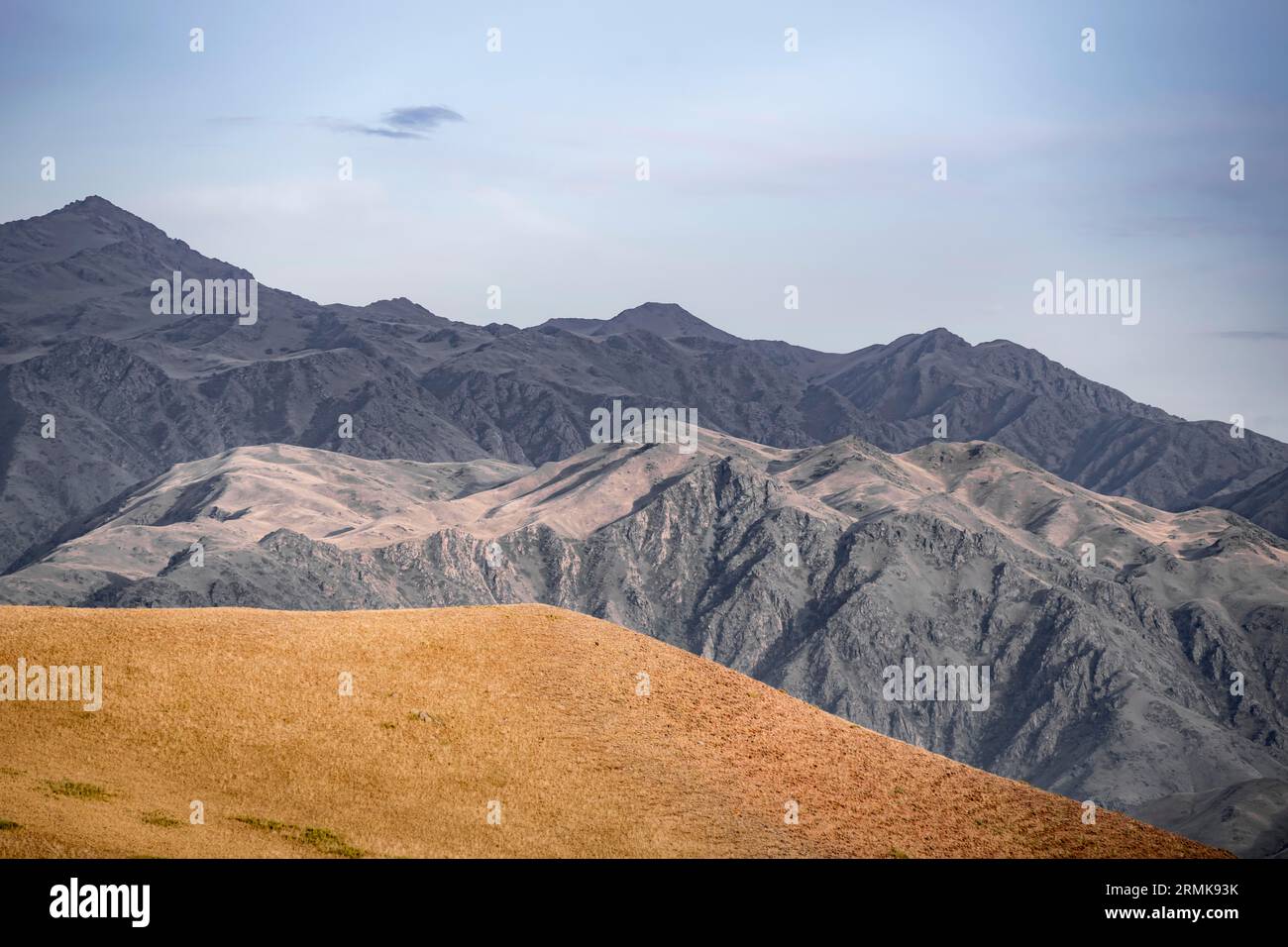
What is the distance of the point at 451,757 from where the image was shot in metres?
55.5

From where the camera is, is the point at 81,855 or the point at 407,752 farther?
the point at 407,752

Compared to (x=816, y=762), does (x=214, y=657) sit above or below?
above

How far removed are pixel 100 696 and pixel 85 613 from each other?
1063cm

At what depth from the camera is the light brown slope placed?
159ft

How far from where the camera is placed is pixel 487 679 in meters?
62.5

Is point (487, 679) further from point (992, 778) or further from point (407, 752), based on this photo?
point (992, 778)

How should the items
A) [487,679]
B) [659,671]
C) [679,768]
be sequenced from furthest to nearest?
[659,671] → [487,679] → [679,768]

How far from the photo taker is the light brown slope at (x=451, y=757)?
1905 inches

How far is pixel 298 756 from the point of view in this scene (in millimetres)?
53344
